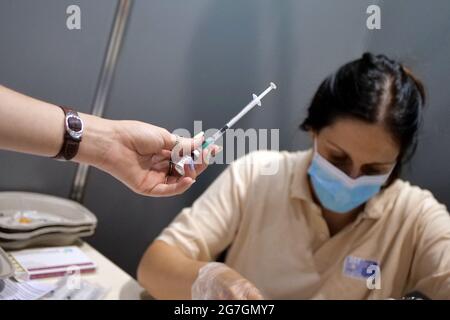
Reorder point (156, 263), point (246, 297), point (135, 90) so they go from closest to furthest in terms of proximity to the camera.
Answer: point (246, 297)
point (135, 90)
point (156, 263)

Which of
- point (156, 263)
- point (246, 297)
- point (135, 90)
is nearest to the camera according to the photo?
point (246, 297)

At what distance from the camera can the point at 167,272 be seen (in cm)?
103

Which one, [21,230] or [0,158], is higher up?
[0,158]

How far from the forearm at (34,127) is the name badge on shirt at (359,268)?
2.17 feet

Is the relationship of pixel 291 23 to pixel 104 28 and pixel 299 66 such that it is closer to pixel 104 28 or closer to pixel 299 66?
pixel 299 66

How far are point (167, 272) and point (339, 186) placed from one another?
425 millimetres

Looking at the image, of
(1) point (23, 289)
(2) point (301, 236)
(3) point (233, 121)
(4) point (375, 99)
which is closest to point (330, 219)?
(2) point (301, 236)

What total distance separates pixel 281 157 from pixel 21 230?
0.63 meters

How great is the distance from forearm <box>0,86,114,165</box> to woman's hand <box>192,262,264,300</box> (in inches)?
15.3

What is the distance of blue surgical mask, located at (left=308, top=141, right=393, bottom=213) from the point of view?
39.1 inches

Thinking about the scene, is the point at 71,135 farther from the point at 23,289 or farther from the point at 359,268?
the point at 359,268

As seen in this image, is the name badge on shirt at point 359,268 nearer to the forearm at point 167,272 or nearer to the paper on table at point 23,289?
the forearm at point 167,272
